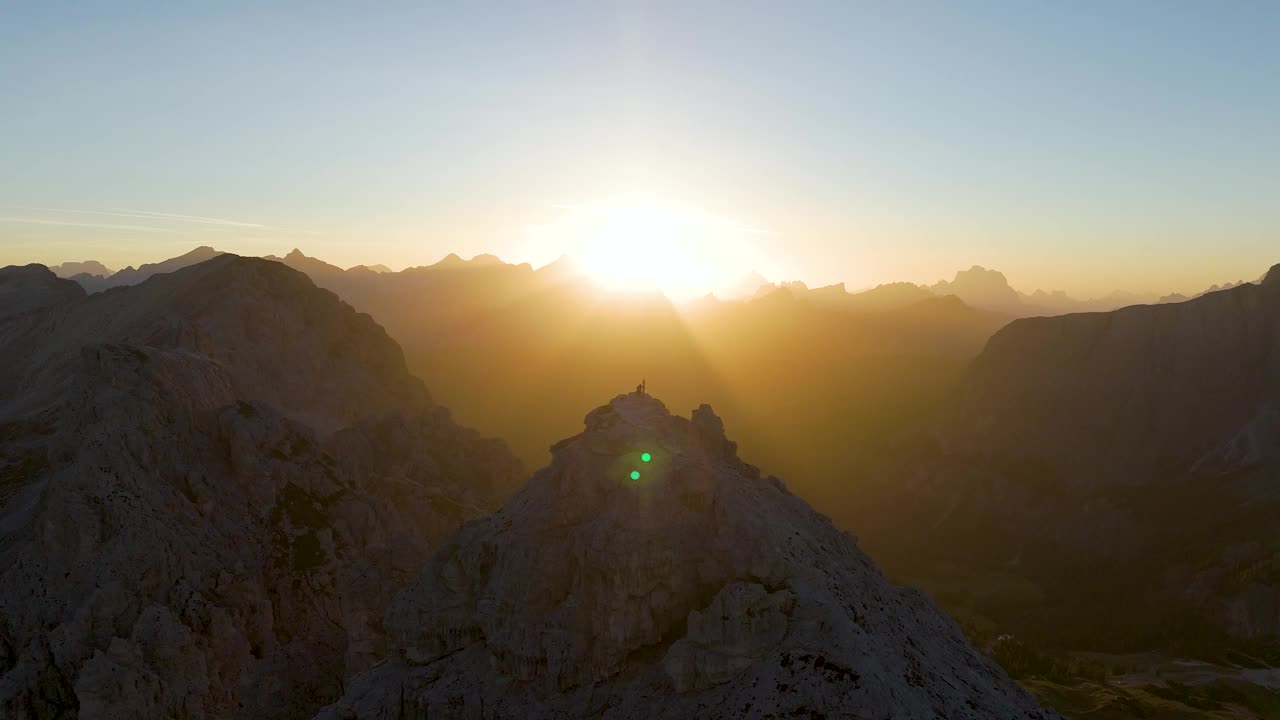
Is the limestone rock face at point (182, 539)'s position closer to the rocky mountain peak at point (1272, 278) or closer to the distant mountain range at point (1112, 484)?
the distant mountain range at point (1112, 484)

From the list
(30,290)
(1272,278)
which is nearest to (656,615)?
(1272,278)

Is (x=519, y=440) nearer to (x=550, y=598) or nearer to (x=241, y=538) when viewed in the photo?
(x=241, y=538)

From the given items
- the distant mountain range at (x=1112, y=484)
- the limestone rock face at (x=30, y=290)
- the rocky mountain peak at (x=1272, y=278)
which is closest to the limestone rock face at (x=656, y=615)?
the distant mountain range at (x=1112, y=484)

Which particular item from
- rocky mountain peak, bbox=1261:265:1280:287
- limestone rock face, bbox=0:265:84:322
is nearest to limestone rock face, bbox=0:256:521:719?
limestone rock face, bbox=0:265:84:322

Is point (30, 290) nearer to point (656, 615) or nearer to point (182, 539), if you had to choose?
point (182, 539)

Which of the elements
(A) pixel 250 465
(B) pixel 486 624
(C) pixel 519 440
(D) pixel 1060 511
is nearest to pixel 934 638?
(B) pixel 486 624

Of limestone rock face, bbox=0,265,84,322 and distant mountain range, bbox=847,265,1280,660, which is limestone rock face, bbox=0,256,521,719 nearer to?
limestone rock face, bbox=0,265,84,322
